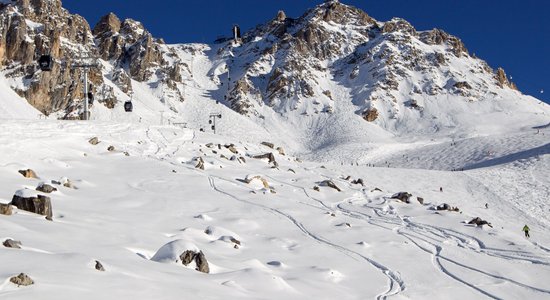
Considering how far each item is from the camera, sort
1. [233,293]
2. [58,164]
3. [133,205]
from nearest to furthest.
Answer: [233,293], [133,205], [58,164]

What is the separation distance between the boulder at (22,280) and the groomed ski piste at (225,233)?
0.07 meters

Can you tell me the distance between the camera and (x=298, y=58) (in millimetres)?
147375

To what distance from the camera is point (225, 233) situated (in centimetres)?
1488

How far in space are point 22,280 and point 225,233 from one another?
889 cm

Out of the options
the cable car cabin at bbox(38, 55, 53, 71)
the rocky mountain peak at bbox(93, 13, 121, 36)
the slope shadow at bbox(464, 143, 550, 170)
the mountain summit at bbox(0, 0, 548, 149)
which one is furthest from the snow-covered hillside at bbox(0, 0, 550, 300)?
the rocky mountain peak at bbox(93, 13, 121, 36)

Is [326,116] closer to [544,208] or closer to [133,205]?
[544,208]

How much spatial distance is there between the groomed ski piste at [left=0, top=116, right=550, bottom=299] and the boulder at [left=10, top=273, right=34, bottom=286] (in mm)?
70

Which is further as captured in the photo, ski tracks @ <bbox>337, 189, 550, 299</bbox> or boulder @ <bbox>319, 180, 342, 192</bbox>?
boulder @ <bbox>319, 180, 342, 192</bbox>

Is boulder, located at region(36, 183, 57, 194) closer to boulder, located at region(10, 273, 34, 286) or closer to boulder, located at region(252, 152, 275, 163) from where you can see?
boulder, located at region(10, 273, 34, 286)

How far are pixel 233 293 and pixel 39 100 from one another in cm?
9240

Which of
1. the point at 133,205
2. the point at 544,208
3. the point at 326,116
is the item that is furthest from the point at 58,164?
the point at 326,116

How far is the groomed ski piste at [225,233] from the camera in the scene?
8.14 m

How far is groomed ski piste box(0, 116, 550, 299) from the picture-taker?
8139 millimetres

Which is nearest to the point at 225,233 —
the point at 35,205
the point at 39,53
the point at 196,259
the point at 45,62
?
the point at 35,205
